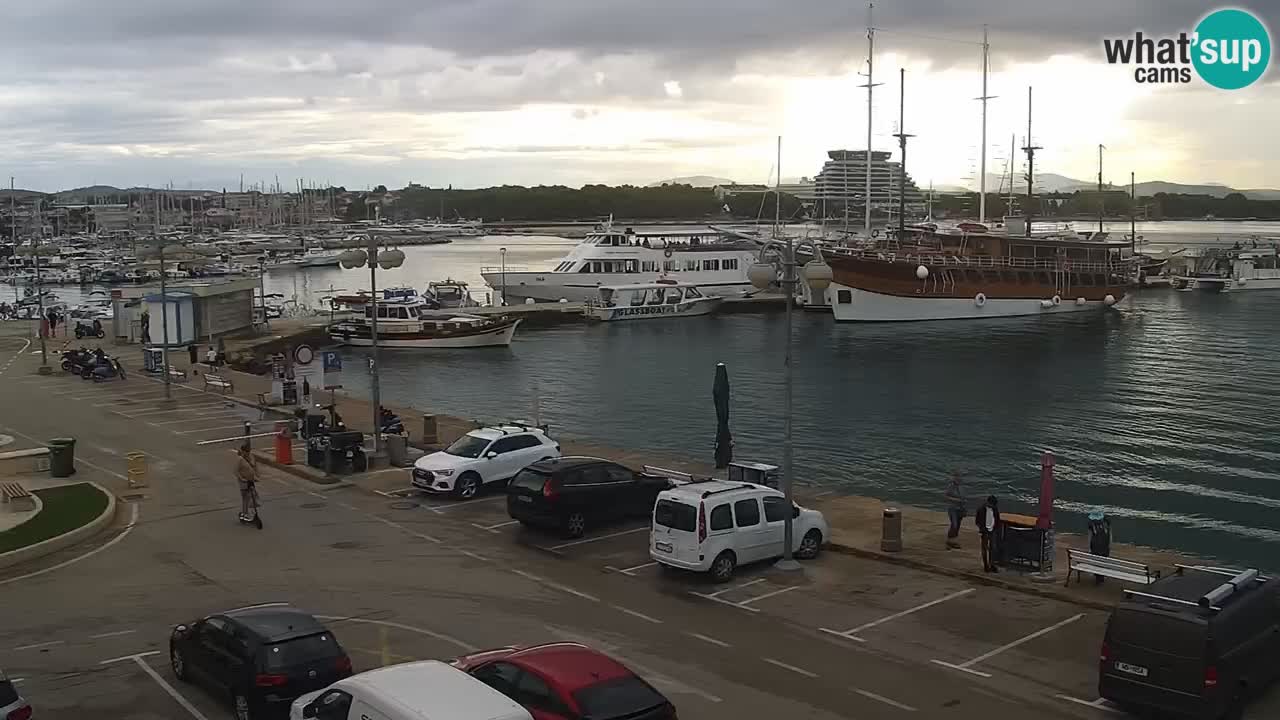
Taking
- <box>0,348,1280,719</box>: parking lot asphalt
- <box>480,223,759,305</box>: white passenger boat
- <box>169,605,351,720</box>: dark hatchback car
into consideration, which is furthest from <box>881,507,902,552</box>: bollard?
<box>480,223,759,305</box>: white passenger boat

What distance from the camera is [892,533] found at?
58.0ft

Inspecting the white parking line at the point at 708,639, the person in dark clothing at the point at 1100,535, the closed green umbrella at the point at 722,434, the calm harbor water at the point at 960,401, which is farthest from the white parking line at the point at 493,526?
the calm harbor water at the point at 960,401

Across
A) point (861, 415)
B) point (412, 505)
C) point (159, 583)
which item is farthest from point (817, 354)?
point (159, 583)

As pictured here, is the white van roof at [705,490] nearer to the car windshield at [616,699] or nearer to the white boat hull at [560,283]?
the car windshield at [616,699]

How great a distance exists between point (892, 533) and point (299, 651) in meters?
10.2

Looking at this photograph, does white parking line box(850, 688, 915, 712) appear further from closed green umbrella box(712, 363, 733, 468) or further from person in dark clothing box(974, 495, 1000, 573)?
closed green umbrella box(712, 363, 733, 468)

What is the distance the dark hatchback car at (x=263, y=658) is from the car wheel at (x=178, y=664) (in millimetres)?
175

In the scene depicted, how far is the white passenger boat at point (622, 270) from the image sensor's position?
324ft

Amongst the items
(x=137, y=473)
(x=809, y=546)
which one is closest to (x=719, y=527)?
(x=809, y=546)

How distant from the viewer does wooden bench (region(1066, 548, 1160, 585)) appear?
49.4 ft

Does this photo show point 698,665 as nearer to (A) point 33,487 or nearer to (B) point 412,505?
(B) point 412,505

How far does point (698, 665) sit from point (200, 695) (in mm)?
5314

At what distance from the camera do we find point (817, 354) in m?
68.8

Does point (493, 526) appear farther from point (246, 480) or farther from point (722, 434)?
point (722, 434)
